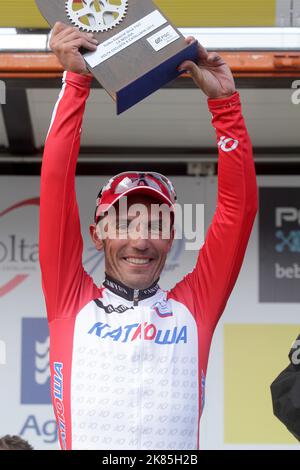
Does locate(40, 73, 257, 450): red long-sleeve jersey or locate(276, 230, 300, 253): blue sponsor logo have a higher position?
locate(276, 230, 300, 253): blue sponsor logo

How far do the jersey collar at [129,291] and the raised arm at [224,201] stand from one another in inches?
2.8

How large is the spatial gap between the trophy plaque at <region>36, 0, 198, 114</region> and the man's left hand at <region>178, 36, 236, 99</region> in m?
0.03

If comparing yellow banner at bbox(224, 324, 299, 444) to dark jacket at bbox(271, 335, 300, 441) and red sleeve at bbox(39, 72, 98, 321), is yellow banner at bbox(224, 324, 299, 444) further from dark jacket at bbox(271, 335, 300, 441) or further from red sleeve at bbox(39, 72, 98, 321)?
red sleeve at bbox(39, 72, 98, 321)

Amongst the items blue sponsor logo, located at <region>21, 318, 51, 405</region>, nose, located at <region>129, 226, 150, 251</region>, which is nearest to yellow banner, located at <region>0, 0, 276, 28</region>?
nose, located at <region>129, 226, 150, 251</region>

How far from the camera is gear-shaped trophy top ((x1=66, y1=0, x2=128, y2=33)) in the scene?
7.06 feet

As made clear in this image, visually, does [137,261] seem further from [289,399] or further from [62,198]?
[289,399]

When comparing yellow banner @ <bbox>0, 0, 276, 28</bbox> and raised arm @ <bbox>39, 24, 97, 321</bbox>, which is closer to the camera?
raised arm @ <bbox>39, 24, 97, 321</bbox>

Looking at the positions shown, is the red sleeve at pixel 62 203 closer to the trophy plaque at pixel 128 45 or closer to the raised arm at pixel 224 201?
the trophy plaque at pixel 128 45

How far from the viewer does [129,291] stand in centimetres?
228

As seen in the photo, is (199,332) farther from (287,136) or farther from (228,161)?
Answer: (287,136)

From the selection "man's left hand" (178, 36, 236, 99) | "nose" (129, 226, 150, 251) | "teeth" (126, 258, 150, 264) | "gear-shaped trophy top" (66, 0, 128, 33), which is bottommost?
"teeth" (126, 258, 150, 264)

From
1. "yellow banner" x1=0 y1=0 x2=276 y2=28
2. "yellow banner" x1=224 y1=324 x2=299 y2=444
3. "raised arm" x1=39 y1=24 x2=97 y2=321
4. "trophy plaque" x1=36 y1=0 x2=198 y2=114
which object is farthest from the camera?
"yellow banner" x1=224 y1=324 x2=299 y2=444

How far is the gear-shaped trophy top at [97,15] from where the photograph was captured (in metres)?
2.15

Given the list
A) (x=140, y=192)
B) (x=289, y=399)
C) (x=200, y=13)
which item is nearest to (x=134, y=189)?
(x=140, y=192)
